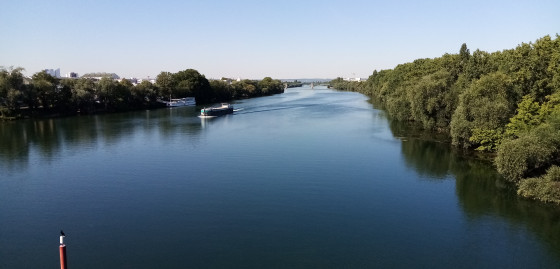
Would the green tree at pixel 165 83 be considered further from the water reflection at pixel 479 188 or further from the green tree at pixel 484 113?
the green tree at pixel 484 113

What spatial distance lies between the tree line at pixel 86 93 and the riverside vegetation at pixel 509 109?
52.8 meters

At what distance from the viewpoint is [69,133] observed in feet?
156

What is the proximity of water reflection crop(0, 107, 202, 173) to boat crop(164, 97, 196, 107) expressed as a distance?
938 inches

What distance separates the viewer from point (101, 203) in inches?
867

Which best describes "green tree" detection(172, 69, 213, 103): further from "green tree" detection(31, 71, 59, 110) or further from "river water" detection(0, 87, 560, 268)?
"river water" detection(0, 87, 560, 268)

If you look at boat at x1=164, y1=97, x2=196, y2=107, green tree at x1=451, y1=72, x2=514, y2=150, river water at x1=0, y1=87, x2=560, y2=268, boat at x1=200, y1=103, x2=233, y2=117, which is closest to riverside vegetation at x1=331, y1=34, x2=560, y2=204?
green tree at x1=451, y1=72, x2=514, y2=150

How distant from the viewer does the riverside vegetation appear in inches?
877

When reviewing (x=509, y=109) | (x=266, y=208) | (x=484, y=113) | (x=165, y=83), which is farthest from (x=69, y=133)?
(x=165, y=83)

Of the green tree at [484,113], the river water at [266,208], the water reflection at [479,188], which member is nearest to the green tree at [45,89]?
the river water at [266,208]

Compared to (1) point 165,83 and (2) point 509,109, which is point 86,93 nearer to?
(1) point 165,83

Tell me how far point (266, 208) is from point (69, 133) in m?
36.2

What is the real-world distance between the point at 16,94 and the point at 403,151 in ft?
188

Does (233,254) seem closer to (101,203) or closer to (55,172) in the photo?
(101,203)

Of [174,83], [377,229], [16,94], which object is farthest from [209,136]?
[174,83]
